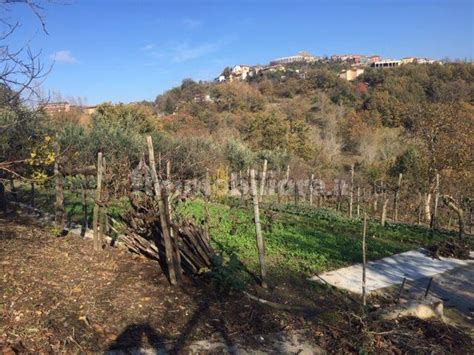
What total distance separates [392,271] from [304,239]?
1983mm

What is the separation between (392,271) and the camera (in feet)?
23.4

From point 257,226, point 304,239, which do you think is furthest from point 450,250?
point 257,226

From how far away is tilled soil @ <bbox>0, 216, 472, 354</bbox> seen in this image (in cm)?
377

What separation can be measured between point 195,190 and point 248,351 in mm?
10024

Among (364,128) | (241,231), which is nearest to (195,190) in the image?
(241,231)

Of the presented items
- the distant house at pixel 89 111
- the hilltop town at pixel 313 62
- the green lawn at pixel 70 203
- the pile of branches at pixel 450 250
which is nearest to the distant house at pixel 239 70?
the hilltop town at pixel 313 62

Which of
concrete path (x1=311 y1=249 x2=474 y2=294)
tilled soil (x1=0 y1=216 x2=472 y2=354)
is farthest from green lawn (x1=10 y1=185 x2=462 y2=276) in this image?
tilled soil (x1=0 y1=216 x2=472 y2=354)

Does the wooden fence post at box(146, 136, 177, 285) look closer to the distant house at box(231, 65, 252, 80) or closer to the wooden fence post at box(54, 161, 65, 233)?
the wooden fence post at box(54, 161, 65, 233)

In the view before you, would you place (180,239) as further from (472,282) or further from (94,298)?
(472,282)

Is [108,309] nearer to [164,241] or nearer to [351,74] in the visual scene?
[164,241]

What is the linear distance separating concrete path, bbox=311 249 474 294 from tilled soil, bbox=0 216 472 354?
0.70 m

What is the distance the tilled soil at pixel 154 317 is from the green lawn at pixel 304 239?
1397 millimetres

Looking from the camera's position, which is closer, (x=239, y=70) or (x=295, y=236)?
(x=295, y=236)

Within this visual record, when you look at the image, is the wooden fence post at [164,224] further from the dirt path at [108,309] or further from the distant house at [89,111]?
the distant house at [89,111]
